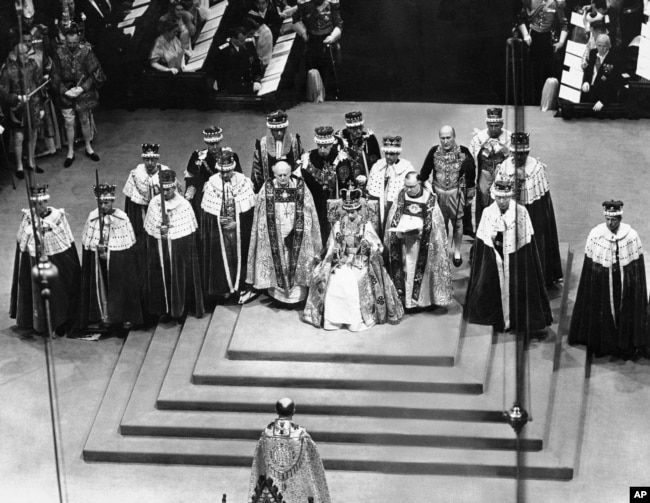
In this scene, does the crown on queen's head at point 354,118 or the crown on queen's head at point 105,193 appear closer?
the crown on queen's head at point 105,193

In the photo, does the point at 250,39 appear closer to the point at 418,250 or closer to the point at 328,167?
the point at 328,167

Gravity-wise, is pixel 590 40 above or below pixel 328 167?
above

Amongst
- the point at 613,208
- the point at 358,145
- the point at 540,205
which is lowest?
the point at 540,205

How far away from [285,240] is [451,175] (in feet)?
5.76

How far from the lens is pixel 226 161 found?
58.3ft

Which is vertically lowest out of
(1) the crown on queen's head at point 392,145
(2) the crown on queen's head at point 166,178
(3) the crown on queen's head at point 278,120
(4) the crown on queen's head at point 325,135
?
(2) the crown on queen's head at point 166,178

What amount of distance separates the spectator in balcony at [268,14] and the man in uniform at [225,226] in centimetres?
439

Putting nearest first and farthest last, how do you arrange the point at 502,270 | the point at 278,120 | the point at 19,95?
the point at 502,270 → the point at 278,120 → the point at 19,95

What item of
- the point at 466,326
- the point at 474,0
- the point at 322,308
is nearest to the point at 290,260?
the point at 322,308

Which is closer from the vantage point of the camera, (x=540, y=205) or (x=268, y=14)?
(x=540, y=205)

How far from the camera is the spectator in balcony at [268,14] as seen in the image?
21922 millimetres

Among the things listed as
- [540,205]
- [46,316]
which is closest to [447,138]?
[540,205]

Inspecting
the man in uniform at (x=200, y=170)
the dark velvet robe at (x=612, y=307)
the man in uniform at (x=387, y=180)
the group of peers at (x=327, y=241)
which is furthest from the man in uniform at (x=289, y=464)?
the man in uniform at (x=200, y=170)

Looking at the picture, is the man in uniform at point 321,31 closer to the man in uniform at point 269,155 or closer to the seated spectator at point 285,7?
the seated spectator at point 285,7
